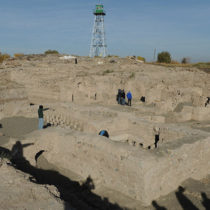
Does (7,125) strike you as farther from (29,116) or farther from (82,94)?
(82,94)

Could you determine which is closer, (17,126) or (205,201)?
(205,201)

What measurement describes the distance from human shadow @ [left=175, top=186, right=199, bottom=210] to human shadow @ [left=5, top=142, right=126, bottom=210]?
1422mm

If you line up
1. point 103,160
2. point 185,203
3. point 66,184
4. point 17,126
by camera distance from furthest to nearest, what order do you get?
point 17,126
point 66,184
point 103,160
point 185,203

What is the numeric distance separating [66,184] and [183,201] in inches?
120

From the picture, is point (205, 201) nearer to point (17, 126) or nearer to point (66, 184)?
point (66, 184)

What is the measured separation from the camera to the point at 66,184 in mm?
6895

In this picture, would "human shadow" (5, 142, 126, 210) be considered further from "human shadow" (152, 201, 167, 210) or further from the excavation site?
"human shadow" (152, 201, 167, 210)

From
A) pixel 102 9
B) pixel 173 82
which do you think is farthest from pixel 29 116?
pixel 102 9

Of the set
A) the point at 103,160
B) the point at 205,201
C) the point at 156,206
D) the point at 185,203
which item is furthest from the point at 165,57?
the point at 156,206

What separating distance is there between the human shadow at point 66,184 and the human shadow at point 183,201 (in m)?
1.42

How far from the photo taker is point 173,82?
72.6ft

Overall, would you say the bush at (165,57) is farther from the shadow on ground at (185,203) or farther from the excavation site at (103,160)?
the shadow on ground at (185,203)

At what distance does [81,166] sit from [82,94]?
33.4ft

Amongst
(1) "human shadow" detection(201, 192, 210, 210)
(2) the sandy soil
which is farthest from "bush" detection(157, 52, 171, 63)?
(1) "human shadow" detection(201, 192, 210, 210)
